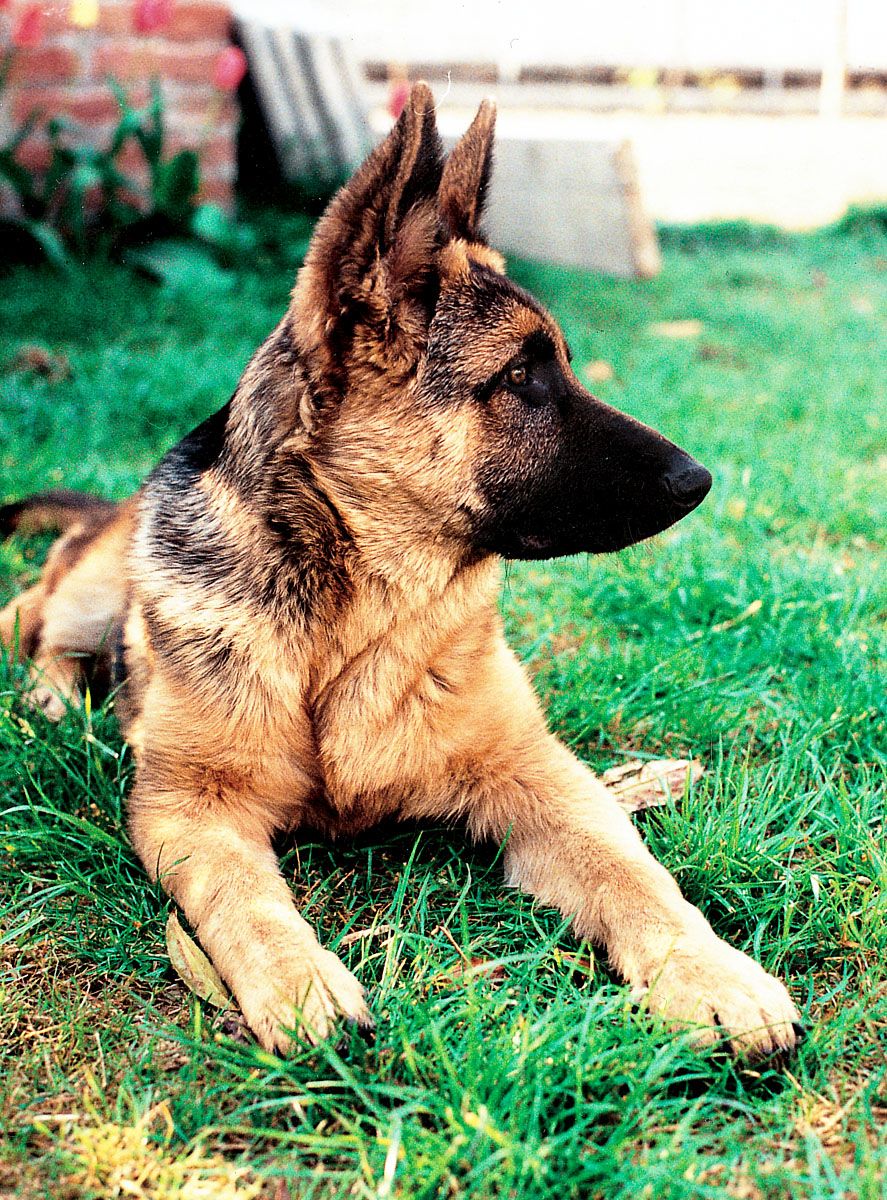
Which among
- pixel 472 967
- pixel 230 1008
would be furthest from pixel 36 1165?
pixel 472 967

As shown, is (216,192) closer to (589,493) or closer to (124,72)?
(124,72)

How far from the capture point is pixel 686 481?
105 inches

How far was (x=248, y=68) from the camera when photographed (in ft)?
26.5

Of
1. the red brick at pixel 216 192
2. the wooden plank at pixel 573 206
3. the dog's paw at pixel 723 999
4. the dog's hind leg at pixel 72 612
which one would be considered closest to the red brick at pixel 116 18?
the red brick at pixel 216 192

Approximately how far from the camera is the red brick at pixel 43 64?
6734 millimetres

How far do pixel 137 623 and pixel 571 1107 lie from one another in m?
1.64

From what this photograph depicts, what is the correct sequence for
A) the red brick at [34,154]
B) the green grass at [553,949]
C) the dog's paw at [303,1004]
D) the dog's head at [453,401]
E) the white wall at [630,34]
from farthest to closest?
the white wall at [630,34] → the red brick at [34,154] → the dog's head at [453,401] → the dog's paw at [303,1004] → the green grass at [553,949]

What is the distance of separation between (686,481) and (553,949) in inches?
42.1

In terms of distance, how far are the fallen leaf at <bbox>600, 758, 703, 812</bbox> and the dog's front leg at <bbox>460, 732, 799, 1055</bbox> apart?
13 cm

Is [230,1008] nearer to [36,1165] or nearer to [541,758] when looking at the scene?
[36,1165]

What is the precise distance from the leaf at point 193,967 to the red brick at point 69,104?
5.82 m

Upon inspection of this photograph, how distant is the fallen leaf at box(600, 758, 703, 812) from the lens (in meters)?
2.86

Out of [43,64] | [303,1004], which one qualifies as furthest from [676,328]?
[303,1004]

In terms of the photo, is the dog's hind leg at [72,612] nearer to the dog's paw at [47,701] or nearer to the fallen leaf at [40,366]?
the dog's paw at [47,701]
